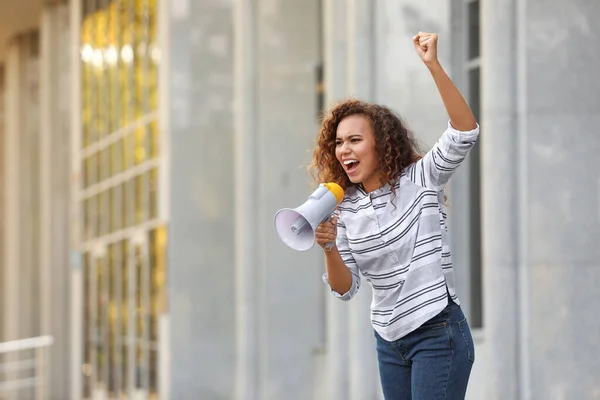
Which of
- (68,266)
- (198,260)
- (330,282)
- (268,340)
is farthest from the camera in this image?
(68,266)

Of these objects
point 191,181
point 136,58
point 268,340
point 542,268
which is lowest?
point 268,340

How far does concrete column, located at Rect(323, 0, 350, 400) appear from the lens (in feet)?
33.5

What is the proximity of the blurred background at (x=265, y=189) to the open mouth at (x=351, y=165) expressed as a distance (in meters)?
1.51

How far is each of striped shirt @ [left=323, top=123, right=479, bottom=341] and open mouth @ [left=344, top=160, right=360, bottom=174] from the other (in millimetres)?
109

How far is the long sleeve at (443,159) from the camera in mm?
3781

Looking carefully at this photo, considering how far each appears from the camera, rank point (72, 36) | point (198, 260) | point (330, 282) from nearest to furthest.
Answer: point (330, 282) → point (198, 260) → point (72, 36)

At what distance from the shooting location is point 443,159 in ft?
12.6

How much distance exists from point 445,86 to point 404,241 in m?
0.54

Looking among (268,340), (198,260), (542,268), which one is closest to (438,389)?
(542,268)

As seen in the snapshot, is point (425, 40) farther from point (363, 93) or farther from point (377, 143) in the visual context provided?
point (363, 93)

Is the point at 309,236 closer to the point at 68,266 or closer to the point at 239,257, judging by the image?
the point at 239,257

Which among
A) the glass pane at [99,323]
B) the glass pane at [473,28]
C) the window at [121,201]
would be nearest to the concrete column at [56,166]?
the window at [121,201]

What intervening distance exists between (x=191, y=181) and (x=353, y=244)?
10095 mm

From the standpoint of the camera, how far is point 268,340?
12672 mm
